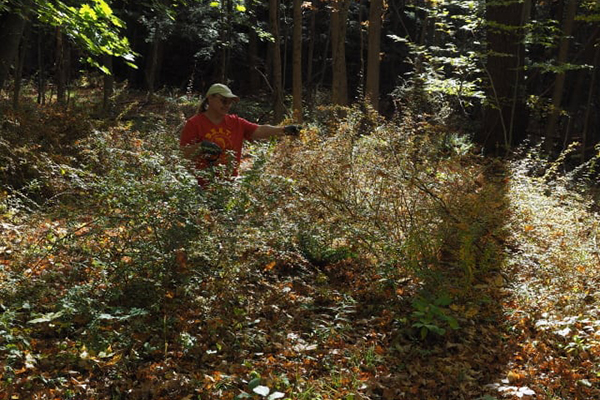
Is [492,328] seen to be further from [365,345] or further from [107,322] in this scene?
[107,322]

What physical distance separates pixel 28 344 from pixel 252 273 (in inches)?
73.6

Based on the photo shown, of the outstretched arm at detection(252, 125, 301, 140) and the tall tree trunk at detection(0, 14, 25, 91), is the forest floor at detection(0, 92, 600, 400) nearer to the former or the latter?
the outstretched arm at detection(252, 125, 301, 140)

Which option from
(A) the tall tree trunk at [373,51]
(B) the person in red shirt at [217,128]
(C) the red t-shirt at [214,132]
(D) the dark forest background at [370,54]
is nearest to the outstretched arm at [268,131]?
(B) the person in red shirt at [217,128]

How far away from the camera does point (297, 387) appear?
3.69 meters

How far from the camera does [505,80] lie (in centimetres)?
1143

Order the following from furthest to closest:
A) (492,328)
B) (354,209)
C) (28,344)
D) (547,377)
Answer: (354,209) → (492,328) → (547,377) → (28,344)

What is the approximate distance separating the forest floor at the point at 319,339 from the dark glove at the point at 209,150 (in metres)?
1.29

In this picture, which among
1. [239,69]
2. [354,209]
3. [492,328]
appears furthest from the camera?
[239,69]

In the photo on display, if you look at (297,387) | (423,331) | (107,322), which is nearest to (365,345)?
(423,331)

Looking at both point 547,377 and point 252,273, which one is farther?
point 252,273

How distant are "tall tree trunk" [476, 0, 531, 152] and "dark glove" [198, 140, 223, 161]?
7261mm

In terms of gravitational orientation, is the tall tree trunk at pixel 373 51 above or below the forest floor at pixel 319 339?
above

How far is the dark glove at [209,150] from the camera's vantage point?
5242 mm

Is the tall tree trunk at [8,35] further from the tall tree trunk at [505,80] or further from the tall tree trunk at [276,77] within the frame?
the tall tree trunk at [505,80]
